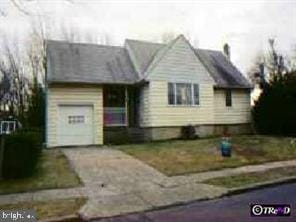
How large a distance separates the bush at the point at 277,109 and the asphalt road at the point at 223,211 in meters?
16.9

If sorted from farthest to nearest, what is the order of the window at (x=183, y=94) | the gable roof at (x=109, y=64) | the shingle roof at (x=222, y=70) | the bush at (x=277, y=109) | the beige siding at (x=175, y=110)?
the shingle roof at (x=222, y=70), the bush at (x=277, y=109), the window at (x=183, y=94), the beige siding at (x=175, y=110), the gable roof at (x=109, y=64)

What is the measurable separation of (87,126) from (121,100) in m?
3.29

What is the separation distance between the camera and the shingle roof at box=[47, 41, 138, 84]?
25.4 metres

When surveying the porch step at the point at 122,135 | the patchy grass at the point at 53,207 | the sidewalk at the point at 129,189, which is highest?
the porch step at the point at 122,135

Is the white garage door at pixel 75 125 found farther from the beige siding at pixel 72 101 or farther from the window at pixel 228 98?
the window at pixel 228 98

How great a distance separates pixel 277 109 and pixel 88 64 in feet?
40.2

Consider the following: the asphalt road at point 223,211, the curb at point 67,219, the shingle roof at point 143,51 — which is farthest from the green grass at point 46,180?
the shingle roof at point 143,51

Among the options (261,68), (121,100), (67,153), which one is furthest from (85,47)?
(261,68)

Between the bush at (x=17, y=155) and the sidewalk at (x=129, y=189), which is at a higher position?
the bush at (x=17, y=155)

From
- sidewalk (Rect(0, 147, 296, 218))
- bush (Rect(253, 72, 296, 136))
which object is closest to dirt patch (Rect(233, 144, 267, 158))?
sidewalk (Rect(0, 147, 296, 218))

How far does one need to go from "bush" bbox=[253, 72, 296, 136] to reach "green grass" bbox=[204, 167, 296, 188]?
1346 centimetres

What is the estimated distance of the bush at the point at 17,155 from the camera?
1399 centimetres

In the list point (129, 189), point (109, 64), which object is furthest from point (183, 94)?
point (129, 189)

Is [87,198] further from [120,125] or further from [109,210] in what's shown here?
[120,125]
